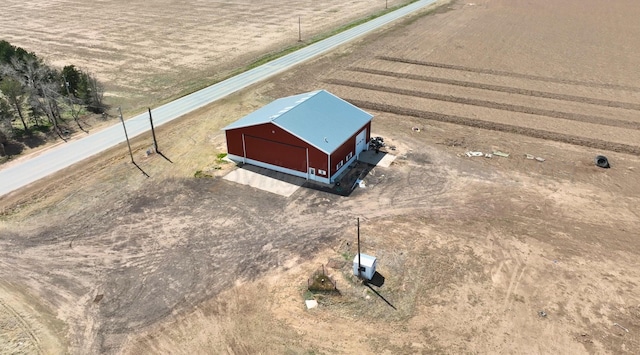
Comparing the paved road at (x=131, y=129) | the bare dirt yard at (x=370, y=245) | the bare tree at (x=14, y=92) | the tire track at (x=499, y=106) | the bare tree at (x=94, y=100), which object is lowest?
the bare dirt yard at (x=370, y=245)

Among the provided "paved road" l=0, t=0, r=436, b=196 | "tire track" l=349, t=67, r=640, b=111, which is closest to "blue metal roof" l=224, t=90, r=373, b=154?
"paved road" l=0, t=0, r=436, b=196

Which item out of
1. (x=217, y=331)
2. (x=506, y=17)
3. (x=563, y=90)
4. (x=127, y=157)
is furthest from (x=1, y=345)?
(x=506, y=17)

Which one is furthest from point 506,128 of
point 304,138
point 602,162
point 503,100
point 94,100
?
point 94,100

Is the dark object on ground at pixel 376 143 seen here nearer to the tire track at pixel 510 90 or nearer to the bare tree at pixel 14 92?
the tire track at pixel 510 90

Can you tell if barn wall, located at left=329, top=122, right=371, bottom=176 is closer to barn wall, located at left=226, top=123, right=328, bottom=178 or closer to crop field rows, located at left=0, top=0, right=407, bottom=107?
barn wall, located at left=226, top=123, right=328, bottom=178

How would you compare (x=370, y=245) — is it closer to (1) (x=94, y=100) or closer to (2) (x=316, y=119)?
(2) (x=316, y=119)

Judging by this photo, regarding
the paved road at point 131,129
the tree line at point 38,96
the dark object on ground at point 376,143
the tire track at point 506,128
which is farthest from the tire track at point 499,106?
the tree line at point 38,96
